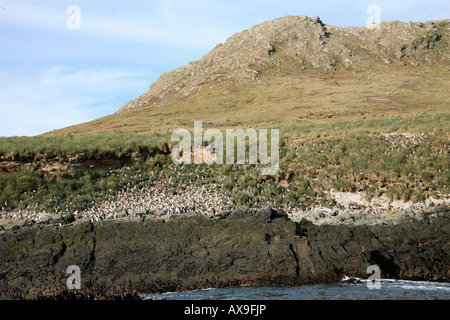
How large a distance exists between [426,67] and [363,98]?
1336 inches

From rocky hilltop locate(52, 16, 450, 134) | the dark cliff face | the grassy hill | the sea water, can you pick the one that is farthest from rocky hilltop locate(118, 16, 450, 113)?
the sea water

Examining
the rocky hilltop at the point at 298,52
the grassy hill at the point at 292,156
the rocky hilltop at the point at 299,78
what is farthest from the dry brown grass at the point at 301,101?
the rocky hilltop at the point at 298,52

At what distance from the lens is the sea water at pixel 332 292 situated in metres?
13.0

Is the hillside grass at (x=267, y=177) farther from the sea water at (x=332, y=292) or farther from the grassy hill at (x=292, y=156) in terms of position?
the sea water at (x=332, y=292)

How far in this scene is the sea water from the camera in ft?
42.7

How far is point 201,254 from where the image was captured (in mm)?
15750

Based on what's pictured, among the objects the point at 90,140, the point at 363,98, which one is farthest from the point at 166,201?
the point at 363,98

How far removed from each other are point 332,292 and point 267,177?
1188 cm

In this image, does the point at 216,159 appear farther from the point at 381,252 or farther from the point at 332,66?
the point at 332,66

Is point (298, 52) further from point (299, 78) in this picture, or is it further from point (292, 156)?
point (292, 156)

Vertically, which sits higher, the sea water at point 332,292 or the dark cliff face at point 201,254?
the dark cliff face at point 201,254

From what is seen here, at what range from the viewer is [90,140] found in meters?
30.9

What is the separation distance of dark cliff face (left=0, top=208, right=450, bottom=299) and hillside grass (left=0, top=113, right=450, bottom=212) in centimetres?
501

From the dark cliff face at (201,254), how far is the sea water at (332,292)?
0.57 metres
